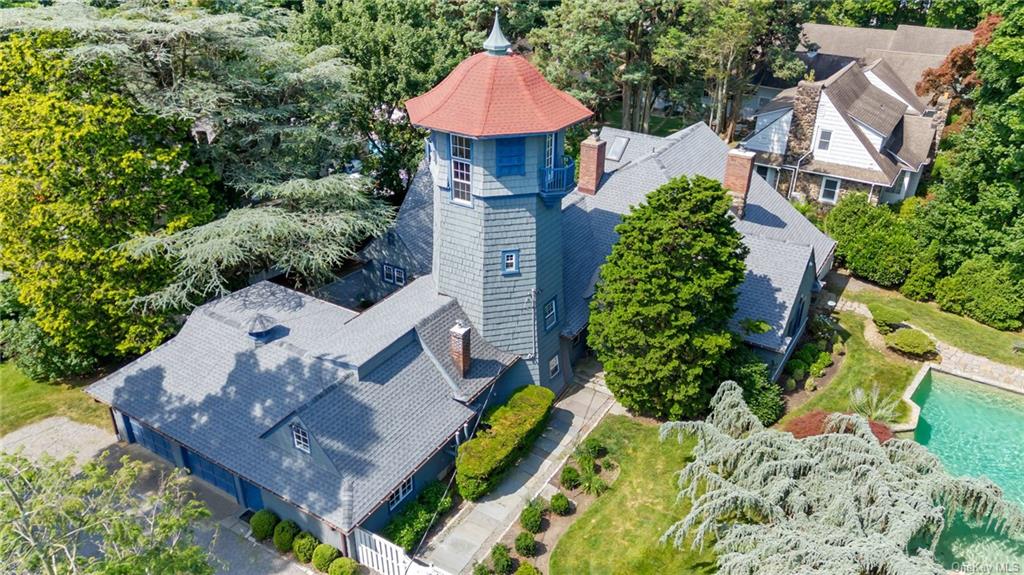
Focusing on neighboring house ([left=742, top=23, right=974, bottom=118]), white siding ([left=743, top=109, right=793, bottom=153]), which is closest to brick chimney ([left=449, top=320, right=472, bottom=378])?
white siding ([left=743, top=109, right=793, bottom=153])

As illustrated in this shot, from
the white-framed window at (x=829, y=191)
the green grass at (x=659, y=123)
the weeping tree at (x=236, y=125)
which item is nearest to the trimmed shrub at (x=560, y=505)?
the weeping tree at (x=236, y=125)

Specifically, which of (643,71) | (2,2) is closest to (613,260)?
(643,71)

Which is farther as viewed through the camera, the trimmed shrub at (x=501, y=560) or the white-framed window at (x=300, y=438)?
the white-framed window at (x=300, y=438)

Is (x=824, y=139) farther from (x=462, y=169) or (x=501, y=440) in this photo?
(x=501, y=440)

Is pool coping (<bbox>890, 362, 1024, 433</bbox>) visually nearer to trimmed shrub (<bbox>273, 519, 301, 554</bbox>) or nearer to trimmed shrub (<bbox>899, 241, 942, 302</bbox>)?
trimmed shrub (<bbox>899, 241, 942, 302</bbox>)

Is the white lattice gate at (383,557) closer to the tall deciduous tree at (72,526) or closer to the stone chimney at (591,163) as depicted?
the tall deciduous tree at (72,526)
